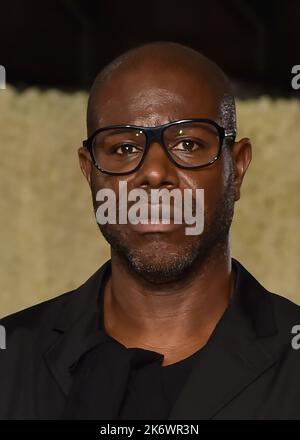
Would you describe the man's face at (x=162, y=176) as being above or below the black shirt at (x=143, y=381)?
above

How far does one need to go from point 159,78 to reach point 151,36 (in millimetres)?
1218

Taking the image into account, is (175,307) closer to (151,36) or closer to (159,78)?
(159,78)

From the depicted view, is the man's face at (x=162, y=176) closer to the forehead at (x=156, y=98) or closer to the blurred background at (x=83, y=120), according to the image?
the forehead at (x=156, y=98)

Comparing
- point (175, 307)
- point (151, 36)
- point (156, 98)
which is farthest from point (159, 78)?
point (151, 36)

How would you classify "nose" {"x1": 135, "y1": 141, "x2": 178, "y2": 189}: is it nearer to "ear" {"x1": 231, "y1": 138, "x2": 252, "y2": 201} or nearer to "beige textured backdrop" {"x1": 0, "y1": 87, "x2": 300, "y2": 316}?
"ear" {"x1": 231, "y1": 138, "x2": 252, "y2": 201}

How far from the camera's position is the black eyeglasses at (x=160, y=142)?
0.88 m

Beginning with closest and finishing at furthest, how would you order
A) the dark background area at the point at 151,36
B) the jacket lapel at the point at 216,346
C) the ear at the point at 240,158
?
the jacket lapel at the point at 216,346, the ear at the point at 240,158, the dark background area at the point at 151,36

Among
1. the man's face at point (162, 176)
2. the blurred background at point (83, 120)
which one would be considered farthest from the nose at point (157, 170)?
the blurred background at point (83, 120)

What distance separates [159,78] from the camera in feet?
2.93

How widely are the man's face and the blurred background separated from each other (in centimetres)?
118

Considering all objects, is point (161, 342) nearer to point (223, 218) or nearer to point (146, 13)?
point (223, 218)

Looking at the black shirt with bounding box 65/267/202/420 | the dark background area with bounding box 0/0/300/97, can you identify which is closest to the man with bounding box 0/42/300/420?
the black shirt with bounding box 65/267/202/420

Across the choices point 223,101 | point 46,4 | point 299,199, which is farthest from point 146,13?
point 223,101

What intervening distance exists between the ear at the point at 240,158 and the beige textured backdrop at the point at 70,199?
3.88 feet
